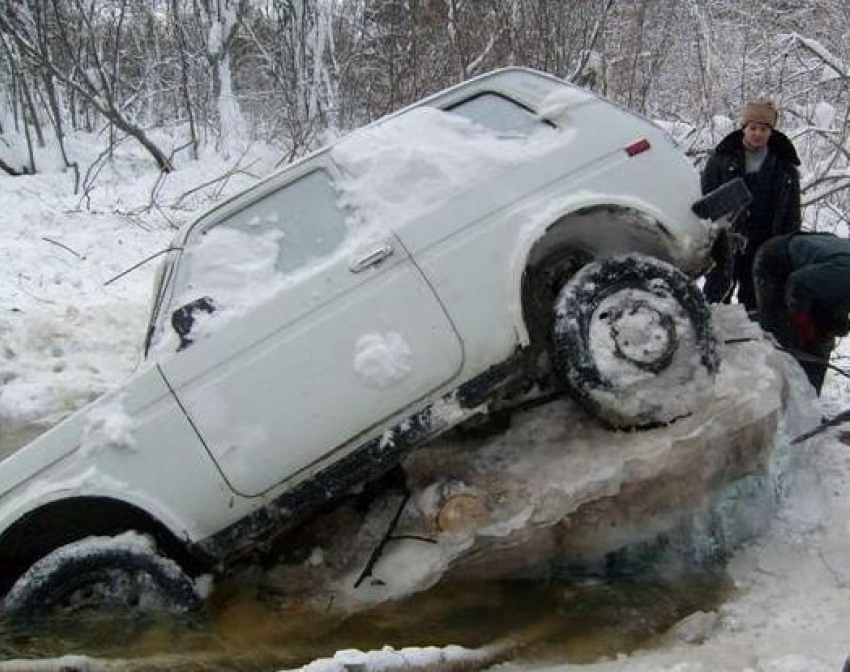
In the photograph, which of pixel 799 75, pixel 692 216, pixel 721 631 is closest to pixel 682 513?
pixel 721 631

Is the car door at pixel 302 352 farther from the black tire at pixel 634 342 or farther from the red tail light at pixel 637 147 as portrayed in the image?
the red tail light at pixel 637 147

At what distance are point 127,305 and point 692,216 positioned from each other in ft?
20.8

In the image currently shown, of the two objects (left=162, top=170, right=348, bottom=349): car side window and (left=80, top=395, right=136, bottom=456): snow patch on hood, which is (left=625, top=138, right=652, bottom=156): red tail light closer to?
(left=162, top=170, right=348, bottom=349): car side window

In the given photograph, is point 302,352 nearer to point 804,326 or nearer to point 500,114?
point 500,114

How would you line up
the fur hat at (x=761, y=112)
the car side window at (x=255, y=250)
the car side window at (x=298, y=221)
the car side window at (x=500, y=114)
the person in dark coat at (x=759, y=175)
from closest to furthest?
the car side window at (x=255, y=250), the car side window at (x=298, y=221), the car side window at (x=500, y=114), the fur hat at (x=761, y=112), the person in dark coat at (x=759, y=175)

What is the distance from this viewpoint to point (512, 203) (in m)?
4.38

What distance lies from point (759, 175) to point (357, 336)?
3253 mm

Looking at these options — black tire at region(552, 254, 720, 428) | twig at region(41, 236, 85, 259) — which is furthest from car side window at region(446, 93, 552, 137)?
twig at region(41, 236, 85, 259)

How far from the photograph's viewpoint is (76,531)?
4195 millimetres

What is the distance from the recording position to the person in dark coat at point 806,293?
15.8 feet

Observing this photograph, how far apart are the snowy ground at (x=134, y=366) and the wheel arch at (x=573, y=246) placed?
4.80 feet

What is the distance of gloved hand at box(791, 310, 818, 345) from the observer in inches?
199

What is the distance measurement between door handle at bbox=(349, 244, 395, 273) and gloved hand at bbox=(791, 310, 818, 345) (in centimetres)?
247

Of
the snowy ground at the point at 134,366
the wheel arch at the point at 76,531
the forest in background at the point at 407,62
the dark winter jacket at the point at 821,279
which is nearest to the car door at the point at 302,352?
the wheel arch at the point at 76,531
